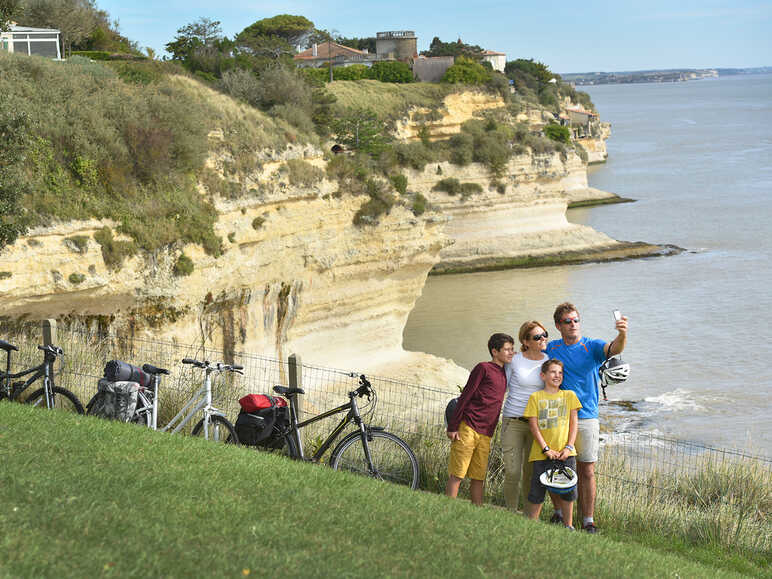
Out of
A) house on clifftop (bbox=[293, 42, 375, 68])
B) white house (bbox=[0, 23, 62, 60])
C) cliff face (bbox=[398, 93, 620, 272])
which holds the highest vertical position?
house on clifftop (bbox=[293, 42, 375, 68])

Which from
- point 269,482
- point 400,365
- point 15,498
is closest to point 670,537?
point 269,482

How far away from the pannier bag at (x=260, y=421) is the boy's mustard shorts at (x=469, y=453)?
57.6 inches

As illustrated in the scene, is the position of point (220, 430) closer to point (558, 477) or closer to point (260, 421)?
point (260, 421)

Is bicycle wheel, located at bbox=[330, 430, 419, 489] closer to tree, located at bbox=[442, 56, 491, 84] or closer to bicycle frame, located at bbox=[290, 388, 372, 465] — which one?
bicycle frame, located at bbox=[290, 388, 372, 465]

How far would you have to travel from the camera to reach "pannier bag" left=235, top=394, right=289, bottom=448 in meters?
7.14

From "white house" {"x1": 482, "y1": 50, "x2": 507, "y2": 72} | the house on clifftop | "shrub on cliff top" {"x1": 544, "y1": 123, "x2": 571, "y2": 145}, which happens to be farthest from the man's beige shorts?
"white house" {"x1": 482, "y1": 50, "x2": 507, "y2": 72}

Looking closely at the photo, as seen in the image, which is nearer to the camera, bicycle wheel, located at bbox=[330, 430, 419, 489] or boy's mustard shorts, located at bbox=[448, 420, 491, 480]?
boy's mustard shorts, located at bbox=[448, 420, 491, 480]

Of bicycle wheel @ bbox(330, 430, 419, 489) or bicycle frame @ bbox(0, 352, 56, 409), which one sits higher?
bicycle frame @ bbox(0, 352, 56, 409)

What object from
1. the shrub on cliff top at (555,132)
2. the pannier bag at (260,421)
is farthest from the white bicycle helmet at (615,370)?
the shrub on cliff top at (555,132)

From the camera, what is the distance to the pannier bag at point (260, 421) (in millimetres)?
7141

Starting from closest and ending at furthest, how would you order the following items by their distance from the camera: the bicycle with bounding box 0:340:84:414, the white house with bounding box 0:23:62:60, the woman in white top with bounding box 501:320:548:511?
1. the woman in white top with bounding box 501:320:548:511
2. the bicycle with bounding box 0:340:84:414
3. the white house with bounding box 0:23:62:60

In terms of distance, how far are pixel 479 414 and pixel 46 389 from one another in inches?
166

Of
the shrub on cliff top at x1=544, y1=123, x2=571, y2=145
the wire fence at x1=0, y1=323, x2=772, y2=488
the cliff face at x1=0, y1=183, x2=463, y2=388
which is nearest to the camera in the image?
the wire fence at x1=0, y1=323, x2=772, y2=488

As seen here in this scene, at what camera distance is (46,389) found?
8.18 meters
